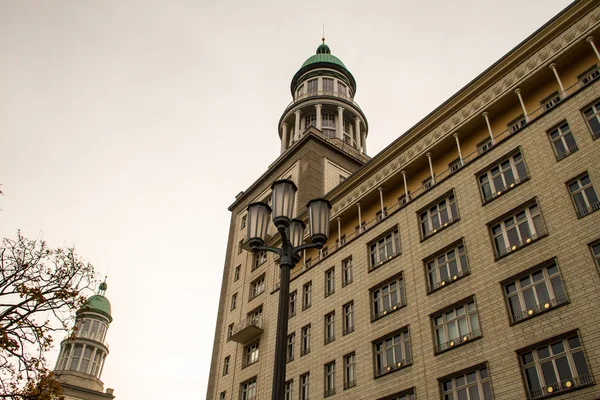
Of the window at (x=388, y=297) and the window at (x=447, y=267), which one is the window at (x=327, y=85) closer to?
the window at (x=388, y=297)

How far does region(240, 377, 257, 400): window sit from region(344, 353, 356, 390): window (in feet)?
35.0

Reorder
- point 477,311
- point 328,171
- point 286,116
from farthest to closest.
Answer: point 286,116 < point 328,171 < point 477,311

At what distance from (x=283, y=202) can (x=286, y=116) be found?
56.9m

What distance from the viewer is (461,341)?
2598cm

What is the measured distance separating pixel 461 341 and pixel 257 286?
24306mm

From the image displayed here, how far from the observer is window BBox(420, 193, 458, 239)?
3077cm

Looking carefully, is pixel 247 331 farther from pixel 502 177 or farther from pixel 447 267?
pixel 502 177

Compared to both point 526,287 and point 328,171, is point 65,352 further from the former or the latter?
point 526,287

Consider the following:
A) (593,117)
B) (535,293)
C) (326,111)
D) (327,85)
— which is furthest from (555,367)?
(327,85)

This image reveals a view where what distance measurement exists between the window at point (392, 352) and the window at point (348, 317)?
266 cm

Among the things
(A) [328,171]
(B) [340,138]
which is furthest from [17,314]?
(B) [340,138]

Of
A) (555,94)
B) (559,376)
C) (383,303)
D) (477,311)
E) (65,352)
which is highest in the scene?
(65,352)

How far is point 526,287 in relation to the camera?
966 inches

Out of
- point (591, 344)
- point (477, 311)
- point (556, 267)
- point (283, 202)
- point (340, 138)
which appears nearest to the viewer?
point (283, 202)
